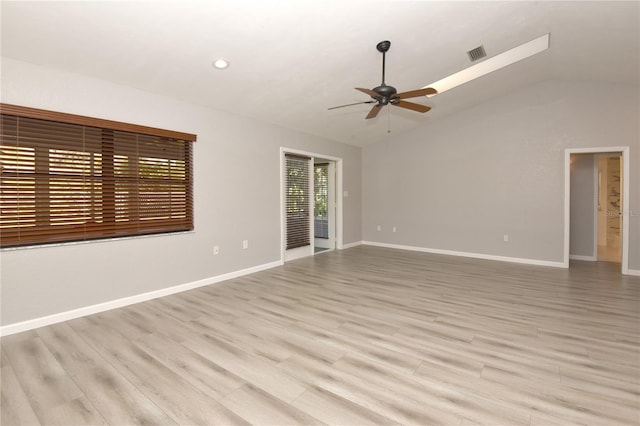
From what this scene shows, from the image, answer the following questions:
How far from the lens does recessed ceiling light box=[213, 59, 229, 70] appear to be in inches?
136

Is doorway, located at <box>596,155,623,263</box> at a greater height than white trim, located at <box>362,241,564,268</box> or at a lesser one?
greater

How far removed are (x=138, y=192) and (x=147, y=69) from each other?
1.44 m

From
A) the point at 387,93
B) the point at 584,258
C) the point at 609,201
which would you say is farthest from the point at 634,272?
the point at 387,93

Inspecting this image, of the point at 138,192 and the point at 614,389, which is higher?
the point at 138,192

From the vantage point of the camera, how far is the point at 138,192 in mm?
3875

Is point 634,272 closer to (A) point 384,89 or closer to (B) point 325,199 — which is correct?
(A) point 384,89

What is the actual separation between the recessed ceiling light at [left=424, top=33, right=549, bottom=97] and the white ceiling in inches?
6.9

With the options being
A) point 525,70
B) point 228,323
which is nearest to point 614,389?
point 228,323

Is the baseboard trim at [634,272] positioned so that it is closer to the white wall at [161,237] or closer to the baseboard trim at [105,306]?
the white wall at [161,237]

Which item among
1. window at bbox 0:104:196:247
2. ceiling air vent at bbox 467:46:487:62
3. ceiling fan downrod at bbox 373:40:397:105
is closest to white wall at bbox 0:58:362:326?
window at bbox 0:104:196:247

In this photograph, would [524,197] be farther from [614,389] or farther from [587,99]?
[614,389]

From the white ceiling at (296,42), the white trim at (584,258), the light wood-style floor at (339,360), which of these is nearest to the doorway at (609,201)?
the white trim at (584,258)

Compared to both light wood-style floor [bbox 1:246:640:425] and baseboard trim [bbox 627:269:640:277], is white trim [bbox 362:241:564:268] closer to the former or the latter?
baseboard trim [bbox 627:269:640:277]

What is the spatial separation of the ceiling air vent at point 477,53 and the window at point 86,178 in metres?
3.97
